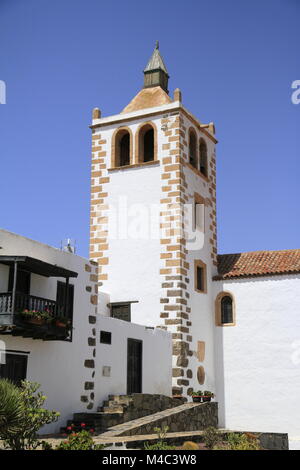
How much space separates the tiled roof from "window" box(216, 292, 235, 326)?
31.6 inches

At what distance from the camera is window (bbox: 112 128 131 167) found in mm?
27578

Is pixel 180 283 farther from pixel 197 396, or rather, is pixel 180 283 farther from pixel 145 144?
pixel 145 144

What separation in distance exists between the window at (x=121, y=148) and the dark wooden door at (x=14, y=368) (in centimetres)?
1186

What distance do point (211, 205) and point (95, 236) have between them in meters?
5.37

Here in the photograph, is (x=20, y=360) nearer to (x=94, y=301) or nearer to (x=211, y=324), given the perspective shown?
(x=94, y=301)

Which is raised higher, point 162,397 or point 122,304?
point 122,304

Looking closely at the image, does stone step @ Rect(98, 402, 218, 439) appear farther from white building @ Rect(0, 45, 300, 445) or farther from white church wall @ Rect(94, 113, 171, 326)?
white church wall @ Rect(94, 113, 171, 326)

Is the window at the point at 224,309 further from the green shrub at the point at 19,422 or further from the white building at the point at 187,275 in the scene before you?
the green shrub at the point at 19,422

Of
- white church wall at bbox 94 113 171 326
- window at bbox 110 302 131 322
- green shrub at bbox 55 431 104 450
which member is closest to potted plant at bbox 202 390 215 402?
white church wall at bbox 94 113 171 326

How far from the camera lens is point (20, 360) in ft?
57.4

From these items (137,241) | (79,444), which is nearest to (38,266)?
(79,444)

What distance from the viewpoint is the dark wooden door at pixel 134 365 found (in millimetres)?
22344
